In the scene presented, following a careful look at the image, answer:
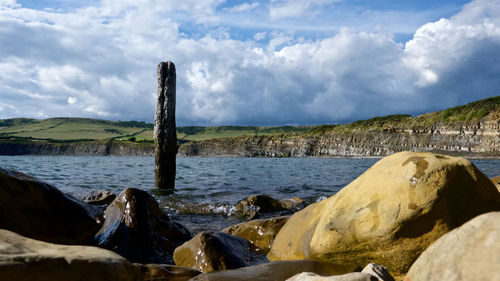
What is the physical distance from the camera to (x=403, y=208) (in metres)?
4.04

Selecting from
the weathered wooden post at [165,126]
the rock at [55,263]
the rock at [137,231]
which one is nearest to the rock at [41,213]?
the rock at [137,231]

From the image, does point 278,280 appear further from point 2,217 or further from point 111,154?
point 111,154

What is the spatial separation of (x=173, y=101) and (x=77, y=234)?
1015cm

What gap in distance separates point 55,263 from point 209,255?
2801 millimetres

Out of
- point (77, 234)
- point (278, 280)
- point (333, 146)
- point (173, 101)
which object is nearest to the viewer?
point (278, 280)

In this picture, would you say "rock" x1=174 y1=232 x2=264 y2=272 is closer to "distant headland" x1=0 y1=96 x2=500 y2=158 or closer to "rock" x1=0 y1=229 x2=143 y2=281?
"rock" x1=0 y1=229 x2=143 y2=281

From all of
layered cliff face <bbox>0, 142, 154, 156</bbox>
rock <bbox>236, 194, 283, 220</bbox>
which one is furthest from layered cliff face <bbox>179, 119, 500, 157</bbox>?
rock <bbox>236, 194, 283, 220</bbox>

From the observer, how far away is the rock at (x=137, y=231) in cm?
583

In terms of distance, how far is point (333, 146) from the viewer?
9769 cm

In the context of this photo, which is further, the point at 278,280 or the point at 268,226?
the point at 268,226

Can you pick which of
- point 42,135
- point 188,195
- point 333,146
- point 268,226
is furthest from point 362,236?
point 42,135

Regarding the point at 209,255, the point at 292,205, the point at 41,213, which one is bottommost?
the point at 292,205

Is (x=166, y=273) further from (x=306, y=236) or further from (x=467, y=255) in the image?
(x=467, y=255)

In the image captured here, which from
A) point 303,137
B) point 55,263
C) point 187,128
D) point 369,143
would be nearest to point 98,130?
point 187,128
